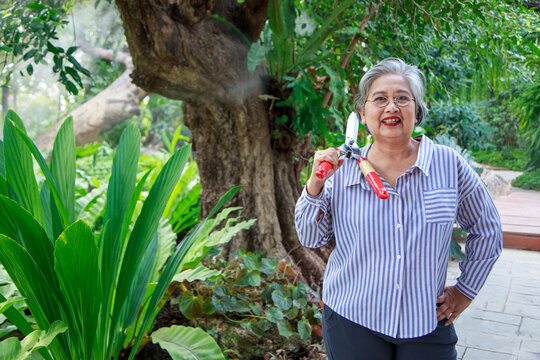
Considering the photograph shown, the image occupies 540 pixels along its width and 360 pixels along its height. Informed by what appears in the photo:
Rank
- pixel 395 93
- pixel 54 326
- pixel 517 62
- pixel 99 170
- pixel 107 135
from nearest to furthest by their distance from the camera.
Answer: pixel 395 93, pixel 54 326, pixel 517 62, pixel 99 170, pixel 107 135

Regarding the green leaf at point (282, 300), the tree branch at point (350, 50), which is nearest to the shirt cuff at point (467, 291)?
the green leaf at point (282, 300)

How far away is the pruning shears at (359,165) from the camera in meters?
1.05

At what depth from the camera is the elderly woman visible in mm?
1089

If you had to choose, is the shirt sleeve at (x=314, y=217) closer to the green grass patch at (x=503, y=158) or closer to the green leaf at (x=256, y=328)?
the green leaf at (x=256, y=328)

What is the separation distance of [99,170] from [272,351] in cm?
399

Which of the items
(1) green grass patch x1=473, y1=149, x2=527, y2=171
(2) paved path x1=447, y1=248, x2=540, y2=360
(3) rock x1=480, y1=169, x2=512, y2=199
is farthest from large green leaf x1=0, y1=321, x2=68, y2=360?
(1) green grass patch x1=473, y1=149, x2=527, y2=171

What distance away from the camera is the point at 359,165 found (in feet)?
3.77

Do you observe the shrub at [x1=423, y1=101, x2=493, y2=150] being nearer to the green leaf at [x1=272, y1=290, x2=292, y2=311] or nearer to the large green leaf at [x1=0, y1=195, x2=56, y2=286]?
the green leaf at [x1=272, y1=290, x2=292, y2=311]

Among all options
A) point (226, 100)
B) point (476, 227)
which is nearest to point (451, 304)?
point (476, 227)

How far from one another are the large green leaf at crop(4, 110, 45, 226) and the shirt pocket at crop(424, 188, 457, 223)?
3.96 ft

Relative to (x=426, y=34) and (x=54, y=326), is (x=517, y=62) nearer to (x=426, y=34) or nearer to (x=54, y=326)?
(x=426, y=34)

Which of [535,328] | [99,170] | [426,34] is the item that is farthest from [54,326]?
[99,170]

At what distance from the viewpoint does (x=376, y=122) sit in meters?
1.15

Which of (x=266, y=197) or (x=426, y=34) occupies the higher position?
(x=426, y=34)
